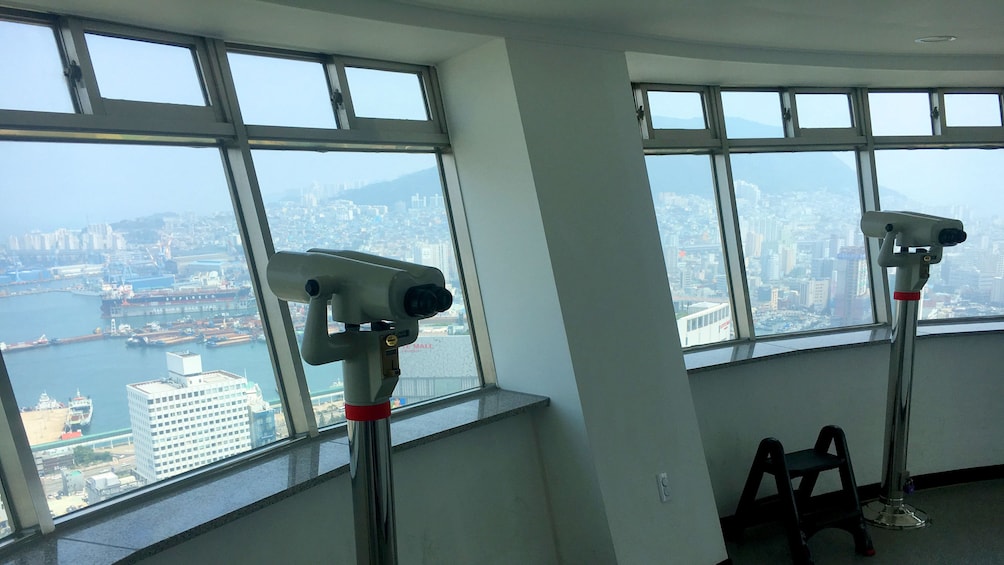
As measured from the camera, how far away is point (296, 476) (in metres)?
2.65

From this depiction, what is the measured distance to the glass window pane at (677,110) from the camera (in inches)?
178

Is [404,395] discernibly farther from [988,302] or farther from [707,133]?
[988,302]

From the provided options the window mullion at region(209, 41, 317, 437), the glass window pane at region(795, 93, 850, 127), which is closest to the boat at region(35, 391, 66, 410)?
the window mullion at region(209, 41, 317, 437)

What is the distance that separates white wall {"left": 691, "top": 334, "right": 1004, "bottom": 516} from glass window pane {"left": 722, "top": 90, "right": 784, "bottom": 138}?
1.43 m

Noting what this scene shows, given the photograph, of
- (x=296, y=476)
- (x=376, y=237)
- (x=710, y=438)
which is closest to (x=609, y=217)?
(x=376, y=237)

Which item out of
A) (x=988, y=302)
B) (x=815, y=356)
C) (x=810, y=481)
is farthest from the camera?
(x=988, y=302)

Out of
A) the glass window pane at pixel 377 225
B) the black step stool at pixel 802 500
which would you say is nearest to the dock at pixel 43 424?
the glass window pane at pixel 377 225

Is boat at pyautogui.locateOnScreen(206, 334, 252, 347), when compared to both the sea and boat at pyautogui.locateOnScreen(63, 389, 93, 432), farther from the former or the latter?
boat at pyautogui.locateOnScreen(63, 389, 93, 432)

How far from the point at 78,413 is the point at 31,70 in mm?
1133

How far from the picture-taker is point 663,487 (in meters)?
3.46

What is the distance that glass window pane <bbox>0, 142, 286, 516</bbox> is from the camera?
2475mm

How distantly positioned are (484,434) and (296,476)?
934 millimetres

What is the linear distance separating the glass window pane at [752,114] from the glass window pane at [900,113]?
77 centimetres

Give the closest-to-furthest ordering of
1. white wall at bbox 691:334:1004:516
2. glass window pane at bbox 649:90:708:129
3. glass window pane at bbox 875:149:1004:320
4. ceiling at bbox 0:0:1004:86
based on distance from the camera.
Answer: ceiling at bbox 0:0:1004:86 → white wall at bbox 691:334:1004:516 → glass window pane at bbox 649:90:708:129 → glass window pane at bbox 875:149:1004:320
